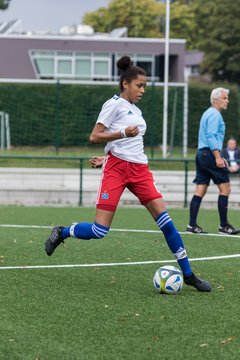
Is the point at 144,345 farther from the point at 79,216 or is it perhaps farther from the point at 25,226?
the point at 79,216

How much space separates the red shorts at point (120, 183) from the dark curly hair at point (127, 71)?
693mm

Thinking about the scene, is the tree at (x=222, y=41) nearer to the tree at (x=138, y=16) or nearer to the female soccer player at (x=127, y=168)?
the tree at (x=138, y=16)

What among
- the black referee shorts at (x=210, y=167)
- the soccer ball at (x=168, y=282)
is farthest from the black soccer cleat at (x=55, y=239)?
the black referee shorts at (x=210, y=167)

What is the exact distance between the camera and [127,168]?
858 cm

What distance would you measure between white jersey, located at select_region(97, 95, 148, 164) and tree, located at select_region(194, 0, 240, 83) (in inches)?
2186

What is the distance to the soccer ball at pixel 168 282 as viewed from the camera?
8.22m

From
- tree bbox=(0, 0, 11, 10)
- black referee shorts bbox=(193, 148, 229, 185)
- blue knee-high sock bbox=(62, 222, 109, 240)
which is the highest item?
blue knee-high sock bbox=(62, 222, 109, 240)

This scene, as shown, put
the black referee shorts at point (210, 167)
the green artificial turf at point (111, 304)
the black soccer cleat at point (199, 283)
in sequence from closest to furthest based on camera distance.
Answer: the green artificial turf at point (111, 304) < the black soccer cleat at point (199, 283) < the black referee shorts at point (210, 167)

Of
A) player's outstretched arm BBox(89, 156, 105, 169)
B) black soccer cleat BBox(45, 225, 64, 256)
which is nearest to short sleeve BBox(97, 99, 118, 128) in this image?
player's outstretched arm BBox(89, 156, 105, 169)

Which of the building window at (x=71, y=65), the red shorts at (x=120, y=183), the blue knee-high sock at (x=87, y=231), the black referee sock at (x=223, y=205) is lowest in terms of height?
the building window at (x=71, y=65)

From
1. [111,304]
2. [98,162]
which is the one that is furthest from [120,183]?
[111,304]

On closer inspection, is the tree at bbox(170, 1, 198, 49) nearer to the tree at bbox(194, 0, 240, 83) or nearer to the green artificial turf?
the tree at bbox(194, 0, 240, 83)

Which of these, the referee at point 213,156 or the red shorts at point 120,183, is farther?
the referee at point 213,156

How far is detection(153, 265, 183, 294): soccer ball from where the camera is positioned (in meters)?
8.22
